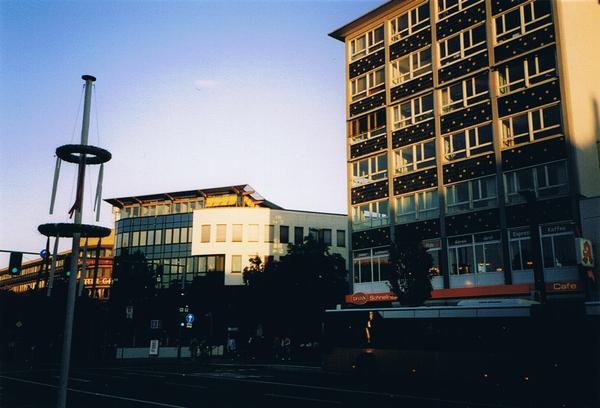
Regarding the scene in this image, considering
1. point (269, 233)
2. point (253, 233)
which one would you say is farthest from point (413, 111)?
point (253, 233)

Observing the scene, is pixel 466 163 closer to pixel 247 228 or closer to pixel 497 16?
pixel 497 16

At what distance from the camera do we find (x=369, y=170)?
40.6 metres

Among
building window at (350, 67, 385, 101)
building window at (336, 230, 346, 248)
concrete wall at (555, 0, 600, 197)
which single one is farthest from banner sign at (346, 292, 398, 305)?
building window at (336, 230, 346, 248)

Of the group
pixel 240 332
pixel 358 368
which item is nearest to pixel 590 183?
pixel 358 368

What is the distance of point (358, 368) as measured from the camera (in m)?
23.8

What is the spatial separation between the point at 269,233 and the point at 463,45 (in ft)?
112

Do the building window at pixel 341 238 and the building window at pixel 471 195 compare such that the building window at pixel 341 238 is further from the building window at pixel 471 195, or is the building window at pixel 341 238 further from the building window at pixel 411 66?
the building window at pixel 471 195

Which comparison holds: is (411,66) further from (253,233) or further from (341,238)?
(341,238)

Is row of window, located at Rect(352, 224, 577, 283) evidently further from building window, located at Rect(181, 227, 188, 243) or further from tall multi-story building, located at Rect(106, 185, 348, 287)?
building window, located at Rect(181, 227, 188, 243)

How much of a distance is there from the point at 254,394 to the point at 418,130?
81.6 feet

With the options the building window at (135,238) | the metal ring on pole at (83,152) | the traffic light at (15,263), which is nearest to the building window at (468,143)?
the traffic light at (15,263)

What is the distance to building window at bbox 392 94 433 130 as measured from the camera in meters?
37.4

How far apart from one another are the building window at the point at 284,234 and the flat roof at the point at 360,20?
25696 mm

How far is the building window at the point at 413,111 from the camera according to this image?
123ft
